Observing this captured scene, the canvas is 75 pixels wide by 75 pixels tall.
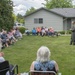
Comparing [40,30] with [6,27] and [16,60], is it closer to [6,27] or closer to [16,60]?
[6,27]

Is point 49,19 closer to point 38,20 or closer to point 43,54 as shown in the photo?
point 38,20

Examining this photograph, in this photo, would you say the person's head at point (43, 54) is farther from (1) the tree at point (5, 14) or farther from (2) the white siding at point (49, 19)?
(2) the white siding at point (49, 19)

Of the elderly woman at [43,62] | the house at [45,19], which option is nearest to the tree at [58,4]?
the house at [45,19]

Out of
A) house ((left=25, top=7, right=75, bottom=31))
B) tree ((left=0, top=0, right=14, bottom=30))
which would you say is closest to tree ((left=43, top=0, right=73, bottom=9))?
house ((left=25, top=7, right=75, bottom=31))

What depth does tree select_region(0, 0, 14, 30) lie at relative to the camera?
26.0 m

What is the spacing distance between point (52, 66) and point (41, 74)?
0.29 m

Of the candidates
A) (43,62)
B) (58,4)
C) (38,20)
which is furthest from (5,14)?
(58,4)

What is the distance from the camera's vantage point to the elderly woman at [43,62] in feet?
19.0

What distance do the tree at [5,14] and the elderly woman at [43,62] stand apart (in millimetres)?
19913

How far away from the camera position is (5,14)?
89.2 feet

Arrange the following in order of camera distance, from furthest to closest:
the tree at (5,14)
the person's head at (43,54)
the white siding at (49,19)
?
the white siding at (49,19) → the tree at (5,14) → the person's head at (43,54)

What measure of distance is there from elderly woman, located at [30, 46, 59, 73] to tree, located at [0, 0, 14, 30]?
1991 centimetres

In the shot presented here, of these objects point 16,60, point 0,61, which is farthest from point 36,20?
point 0,61

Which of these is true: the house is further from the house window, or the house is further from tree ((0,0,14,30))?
tree ((0,0,14,30))
